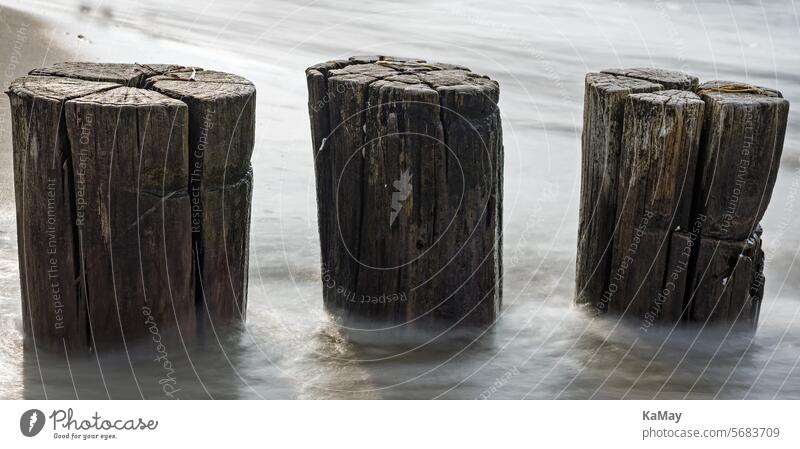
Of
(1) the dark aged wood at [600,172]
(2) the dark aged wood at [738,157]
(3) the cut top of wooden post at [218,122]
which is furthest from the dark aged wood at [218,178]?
(2) the dark aged wood at [738,157]

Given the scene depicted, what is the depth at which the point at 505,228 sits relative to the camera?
6.11 meters

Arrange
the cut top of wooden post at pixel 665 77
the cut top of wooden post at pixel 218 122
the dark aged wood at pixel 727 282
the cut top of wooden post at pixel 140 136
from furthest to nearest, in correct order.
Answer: the cut top of wooden post at pixel 665 77 → the dark aged wood at pixel 727 282 → the cut top of wooden post at pixel 218 122 → the cut top of wooden post at pixel 140 136

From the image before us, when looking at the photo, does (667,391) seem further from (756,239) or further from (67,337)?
(67,337)

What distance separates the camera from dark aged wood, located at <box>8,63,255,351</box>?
138 inches

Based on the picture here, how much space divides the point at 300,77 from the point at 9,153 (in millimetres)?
3691

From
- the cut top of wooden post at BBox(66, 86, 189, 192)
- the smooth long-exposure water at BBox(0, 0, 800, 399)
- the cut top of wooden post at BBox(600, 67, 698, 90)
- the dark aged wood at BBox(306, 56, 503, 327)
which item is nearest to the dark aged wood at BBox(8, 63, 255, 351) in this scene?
the cut top of wooden post at BBox(66, 86, 189, 192)

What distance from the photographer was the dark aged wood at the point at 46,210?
352 cm

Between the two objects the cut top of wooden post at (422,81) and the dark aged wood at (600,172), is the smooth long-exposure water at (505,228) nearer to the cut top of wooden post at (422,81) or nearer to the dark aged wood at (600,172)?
the dark aged wood at (600,172)

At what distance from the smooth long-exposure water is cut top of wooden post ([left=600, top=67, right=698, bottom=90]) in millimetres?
1065

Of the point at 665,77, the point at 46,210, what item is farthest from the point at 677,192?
the point at 46,210

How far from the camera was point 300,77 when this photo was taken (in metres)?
9.55

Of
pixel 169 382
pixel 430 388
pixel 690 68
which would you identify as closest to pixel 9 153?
pixel 169 382

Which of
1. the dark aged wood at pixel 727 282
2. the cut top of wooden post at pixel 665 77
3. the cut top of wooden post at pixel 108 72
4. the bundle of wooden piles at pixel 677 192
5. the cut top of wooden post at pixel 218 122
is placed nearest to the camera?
the cut top of wooden post at pixel 218 122

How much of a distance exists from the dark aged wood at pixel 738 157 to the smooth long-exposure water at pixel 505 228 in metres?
0.55
